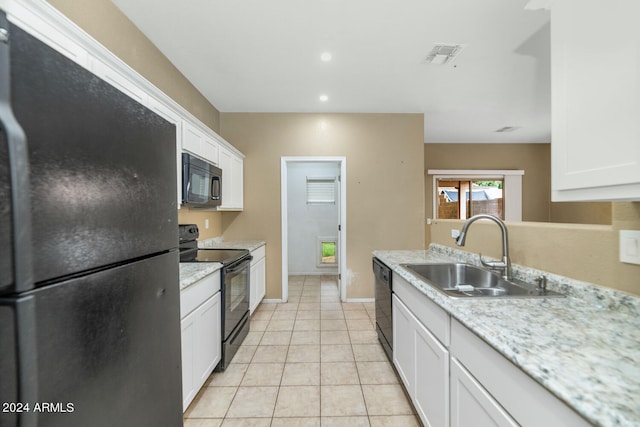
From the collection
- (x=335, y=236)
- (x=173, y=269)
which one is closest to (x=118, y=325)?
(x=173, y=269)

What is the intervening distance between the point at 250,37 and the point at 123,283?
2.24 metres

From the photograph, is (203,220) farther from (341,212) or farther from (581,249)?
(581,249)

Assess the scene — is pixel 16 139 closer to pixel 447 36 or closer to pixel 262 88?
pixel 447 36

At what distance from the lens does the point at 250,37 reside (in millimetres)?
2217

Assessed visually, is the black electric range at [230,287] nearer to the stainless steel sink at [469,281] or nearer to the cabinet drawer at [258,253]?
the cabinet drawer at [258,253]

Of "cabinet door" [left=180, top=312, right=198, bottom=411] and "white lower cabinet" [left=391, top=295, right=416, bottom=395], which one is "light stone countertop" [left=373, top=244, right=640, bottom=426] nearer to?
"white lower cabinet" [left=391, top=295, right=416, bottom=395]

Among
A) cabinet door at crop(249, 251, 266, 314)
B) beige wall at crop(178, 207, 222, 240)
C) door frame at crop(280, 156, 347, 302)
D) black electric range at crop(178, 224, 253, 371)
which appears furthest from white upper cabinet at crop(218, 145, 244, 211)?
cabinet door at crop(249, 251, 266, 314)

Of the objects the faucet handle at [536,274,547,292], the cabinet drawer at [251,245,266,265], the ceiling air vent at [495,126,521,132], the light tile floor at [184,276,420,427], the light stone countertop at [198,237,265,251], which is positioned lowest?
the light tile floor at [184,276,420,427]

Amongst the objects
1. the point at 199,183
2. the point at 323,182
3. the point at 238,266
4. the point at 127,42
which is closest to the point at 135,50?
the point at 127,42

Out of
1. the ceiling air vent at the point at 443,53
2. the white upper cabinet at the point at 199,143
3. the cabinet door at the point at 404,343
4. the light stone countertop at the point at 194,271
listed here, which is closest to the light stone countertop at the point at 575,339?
the cabinet door at the point at 404,343

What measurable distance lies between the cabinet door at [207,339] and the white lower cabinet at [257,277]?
95 cm

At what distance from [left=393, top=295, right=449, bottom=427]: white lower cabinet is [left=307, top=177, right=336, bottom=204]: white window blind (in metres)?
3.66

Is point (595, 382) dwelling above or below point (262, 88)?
below

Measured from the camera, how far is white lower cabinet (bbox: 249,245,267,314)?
123 inches
